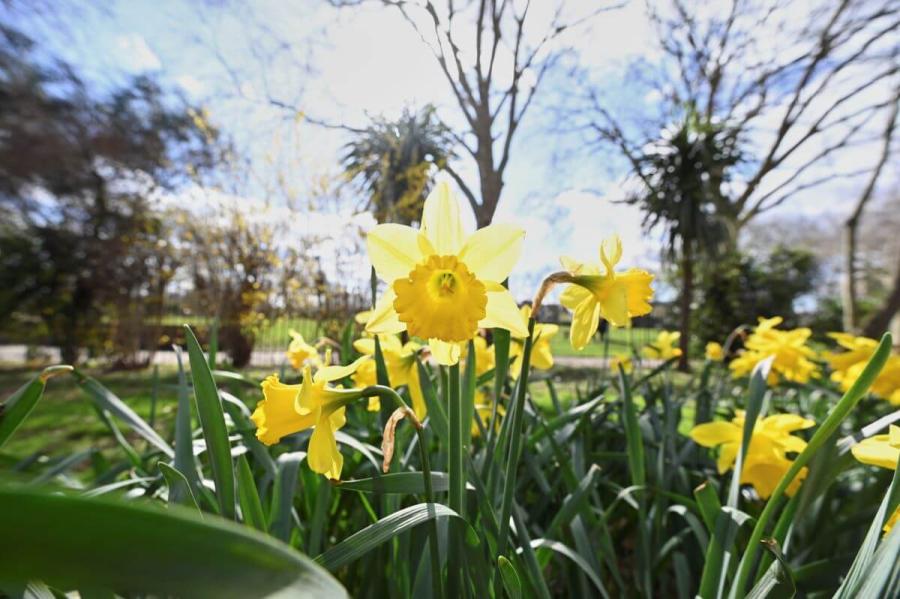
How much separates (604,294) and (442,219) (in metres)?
0.18

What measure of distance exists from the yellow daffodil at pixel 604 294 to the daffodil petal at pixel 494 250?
0.07 metres

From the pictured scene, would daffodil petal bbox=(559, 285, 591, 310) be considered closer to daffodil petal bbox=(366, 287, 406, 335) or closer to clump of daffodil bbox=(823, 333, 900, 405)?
daffodil petal bbox=(366, 287, 406, 335)

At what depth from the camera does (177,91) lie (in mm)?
5793

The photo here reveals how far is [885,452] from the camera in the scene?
0.41 metres

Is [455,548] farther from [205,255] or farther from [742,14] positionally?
[742,14]

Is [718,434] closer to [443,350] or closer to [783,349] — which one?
[443,350]

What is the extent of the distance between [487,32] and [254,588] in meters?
3.93

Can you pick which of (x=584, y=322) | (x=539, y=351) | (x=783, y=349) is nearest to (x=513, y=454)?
(x=584, y=322)

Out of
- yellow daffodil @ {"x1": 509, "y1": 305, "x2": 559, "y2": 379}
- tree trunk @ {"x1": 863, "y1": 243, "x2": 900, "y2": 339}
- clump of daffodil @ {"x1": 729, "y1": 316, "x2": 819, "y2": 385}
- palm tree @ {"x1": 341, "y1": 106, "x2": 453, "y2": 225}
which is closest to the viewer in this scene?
yellow daffodil @ {"x1": 509, "y1": 305, "x2": 559, "y2": 379}

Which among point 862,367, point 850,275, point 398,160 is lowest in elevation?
point 862,367

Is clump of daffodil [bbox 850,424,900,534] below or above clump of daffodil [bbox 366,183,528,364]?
below

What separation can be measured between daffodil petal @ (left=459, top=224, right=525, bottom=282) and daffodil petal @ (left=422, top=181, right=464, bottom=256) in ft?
0.05

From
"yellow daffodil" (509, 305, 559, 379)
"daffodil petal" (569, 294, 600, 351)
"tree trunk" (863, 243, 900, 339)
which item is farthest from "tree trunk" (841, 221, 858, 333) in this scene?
"daffodil petal" (569, 294, 600, 351)

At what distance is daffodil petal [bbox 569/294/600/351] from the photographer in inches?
20.3
